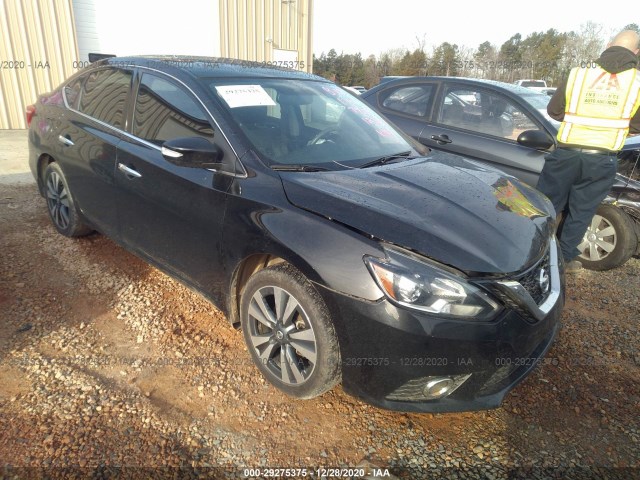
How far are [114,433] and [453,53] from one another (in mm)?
42511

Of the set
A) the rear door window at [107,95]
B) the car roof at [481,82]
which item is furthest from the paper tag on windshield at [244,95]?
the car roof at [481,82]

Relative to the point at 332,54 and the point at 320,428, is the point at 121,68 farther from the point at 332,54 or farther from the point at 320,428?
the point at 332,54

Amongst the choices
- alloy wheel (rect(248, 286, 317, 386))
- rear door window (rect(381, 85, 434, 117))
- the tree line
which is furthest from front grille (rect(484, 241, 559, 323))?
the tree line

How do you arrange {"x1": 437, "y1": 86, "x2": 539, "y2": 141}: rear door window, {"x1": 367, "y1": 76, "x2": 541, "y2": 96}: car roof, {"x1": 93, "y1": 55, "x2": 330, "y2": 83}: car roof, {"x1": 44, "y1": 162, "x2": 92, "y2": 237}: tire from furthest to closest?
→ {"x1": 367, "y1": 76, "x2": 541, "y2": 96}: car roof
{"x1": 437, "y1": 86, "x2": 539, "y2": 141}: rear door window
{"x1": 44, "y1": 162, "x2": 92, "y2": 237}: tire
{"x1": 93, "y1": 55, "x2": 330, "y2": 83}: car roof

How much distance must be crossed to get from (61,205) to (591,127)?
4.56 m

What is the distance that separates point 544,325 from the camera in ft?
6.50

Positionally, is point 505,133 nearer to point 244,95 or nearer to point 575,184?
point 575,184

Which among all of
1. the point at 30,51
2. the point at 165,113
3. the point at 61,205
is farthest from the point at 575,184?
the point at 30,51

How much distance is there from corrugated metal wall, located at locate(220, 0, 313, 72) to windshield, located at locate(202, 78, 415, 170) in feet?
28.7

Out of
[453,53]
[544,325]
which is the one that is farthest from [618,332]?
[453,53]

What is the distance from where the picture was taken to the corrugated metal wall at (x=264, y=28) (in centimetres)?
1066

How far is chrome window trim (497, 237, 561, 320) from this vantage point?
1.85 m

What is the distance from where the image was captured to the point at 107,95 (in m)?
3.26

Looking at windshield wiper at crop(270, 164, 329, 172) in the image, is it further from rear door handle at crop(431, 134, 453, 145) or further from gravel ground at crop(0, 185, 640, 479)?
rear door handle at crop(431, 134, 453, 145)
